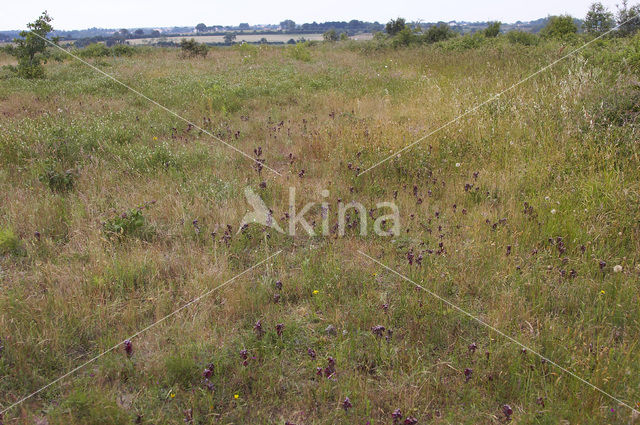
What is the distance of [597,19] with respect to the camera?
1775cm

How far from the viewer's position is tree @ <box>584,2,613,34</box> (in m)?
17.0

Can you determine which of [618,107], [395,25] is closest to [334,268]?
[618,107]

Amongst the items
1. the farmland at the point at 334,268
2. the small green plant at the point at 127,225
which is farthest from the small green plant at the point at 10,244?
the small green plant at the point at 127,225

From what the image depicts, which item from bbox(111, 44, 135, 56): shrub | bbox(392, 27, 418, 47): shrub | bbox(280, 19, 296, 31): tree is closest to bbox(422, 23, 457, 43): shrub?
bbox(392, 27, 418, 47): shrub

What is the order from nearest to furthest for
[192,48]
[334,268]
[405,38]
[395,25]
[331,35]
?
[334,268] → [192,48] → [405,38] → [395,25] → [331,35]

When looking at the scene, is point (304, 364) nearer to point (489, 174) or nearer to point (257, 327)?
point (257, 327)

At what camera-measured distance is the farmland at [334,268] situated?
2.29 metres

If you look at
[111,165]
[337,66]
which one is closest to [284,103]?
[111,165]

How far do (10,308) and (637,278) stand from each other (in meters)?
4.40

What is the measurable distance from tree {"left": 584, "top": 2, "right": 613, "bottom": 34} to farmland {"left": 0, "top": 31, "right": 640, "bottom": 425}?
13.3 meters

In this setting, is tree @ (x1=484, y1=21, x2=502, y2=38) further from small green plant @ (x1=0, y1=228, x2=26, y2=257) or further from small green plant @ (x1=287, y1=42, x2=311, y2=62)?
small green plant @ (x1=0, y1=228, x2=26, y2=257)

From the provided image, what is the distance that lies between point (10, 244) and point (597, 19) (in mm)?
21906

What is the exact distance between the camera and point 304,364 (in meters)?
2.52

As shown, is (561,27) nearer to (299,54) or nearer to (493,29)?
(493,29)
